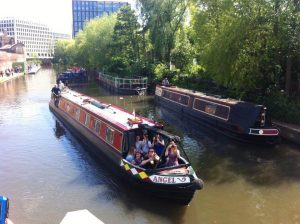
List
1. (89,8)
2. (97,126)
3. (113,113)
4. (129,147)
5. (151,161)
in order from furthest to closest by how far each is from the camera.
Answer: (89,8) < (113,113) < (97,126) < (129,147) < (151,161)

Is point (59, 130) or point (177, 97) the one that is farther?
point (177, 97)

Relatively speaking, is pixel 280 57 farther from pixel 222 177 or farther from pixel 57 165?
pixel 57 165

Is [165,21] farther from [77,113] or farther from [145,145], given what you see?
[145,145]

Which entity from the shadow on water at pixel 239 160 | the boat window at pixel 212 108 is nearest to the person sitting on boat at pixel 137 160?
the shadow on water at pixel 239 160

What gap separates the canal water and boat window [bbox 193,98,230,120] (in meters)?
1.18

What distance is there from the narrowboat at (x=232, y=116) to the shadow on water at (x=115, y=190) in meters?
7.17

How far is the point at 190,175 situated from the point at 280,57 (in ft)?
41.0

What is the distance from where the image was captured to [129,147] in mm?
12594

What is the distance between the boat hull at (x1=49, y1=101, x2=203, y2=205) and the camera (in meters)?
10.4

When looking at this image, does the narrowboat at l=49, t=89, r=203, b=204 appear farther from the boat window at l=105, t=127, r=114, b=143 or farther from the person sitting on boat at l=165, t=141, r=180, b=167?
the person sitting on boat at l=165, t=141, r=180, b=167

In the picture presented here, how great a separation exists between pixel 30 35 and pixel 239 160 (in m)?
183

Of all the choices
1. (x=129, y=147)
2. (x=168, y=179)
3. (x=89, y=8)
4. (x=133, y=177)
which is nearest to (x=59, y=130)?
(x=129, y=147)

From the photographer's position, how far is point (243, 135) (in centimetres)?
1731

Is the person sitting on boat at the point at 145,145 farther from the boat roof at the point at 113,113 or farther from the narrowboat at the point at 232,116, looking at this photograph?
the narrowboat at the point at 232,116
